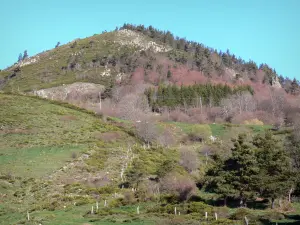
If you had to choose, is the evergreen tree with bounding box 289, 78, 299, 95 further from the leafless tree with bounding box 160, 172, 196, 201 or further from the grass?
the leafless tree with bounding box 160, 172, 196, 201

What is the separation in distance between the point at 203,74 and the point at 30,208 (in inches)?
4681

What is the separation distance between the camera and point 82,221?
28.9m

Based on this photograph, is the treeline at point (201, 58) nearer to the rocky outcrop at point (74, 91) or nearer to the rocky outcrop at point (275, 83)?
the rocky outcrop at point (275, 83)

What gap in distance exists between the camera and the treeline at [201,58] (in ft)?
514

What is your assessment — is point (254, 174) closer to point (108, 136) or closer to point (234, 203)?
point (234, 203)

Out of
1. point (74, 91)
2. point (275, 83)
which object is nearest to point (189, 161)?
point (74, 91)

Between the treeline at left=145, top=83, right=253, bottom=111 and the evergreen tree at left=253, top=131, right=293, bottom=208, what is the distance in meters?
74.9

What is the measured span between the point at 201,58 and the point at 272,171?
5060 inches

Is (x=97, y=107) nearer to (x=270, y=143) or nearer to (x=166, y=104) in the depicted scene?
(x=166, y=104)

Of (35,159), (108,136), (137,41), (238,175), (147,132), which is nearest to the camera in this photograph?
(238,175)

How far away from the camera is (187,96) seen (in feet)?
377

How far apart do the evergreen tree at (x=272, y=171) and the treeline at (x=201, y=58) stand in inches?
4614

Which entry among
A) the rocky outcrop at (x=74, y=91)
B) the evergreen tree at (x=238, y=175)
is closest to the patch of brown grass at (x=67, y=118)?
the evergreen tree at (x=238, y=175)

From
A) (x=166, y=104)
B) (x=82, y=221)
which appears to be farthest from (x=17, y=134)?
(x=166, y=104)
